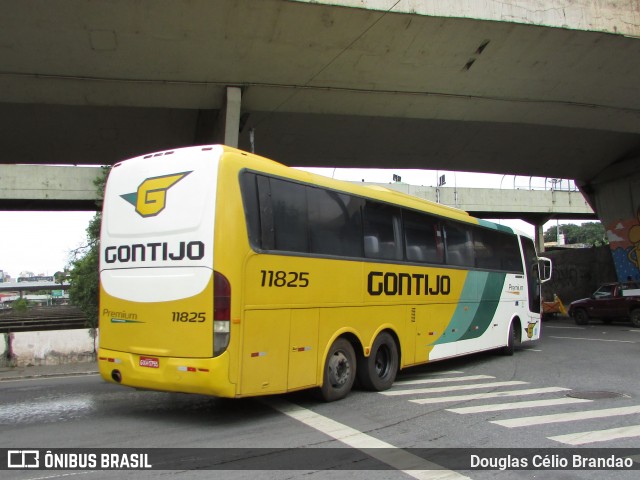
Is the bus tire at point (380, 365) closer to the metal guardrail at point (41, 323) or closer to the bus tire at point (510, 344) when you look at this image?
the bus tire at point (510, 344)

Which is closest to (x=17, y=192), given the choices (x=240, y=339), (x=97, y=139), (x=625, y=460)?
(x=97, y=139)

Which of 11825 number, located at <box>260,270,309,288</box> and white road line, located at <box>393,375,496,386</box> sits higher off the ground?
11825 number, located at <box>260,270,309,288</box>

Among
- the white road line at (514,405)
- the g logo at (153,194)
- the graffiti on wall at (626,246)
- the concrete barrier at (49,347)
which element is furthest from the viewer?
the graffiti on wall at (626,246)

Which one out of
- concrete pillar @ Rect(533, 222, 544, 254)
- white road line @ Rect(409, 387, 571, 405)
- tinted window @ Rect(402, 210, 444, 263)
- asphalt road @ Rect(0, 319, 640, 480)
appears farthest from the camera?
concrete pillar @ Rect(533, 222, 544, 254)

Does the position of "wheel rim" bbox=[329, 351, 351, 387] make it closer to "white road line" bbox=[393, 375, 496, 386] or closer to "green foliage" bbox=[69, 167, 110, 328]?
"white road line" bbox=[393, 375, 496, 386]

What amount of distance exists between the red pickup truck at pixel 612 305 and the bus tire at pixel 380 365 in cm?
1714

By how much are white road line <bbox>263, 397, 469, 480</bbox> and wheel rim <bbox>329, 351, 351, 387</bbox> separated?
0.68 m

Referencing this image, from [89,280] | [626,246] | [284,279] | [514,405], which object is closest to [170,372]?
[284,279]

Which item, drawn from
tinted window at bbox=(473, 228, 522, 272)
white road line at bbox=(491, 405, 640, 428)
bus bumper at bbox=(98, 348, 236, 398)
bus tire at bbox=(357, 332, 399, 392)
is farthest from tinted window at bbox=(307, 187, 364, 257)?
tinted window at bbox=(473, 228, 522, 272)

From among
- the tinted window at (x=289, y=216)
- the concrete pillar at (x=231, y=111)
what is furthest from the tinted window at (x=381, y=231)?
the concrete pillar at (x=231, y=111)

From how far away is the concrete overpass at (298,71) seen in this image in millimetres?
11820

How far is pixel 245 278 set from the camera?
635cm

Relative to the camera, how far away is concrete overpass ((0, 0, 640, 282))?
1182 cm

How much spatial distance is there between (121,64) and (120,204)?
7.39 meters
